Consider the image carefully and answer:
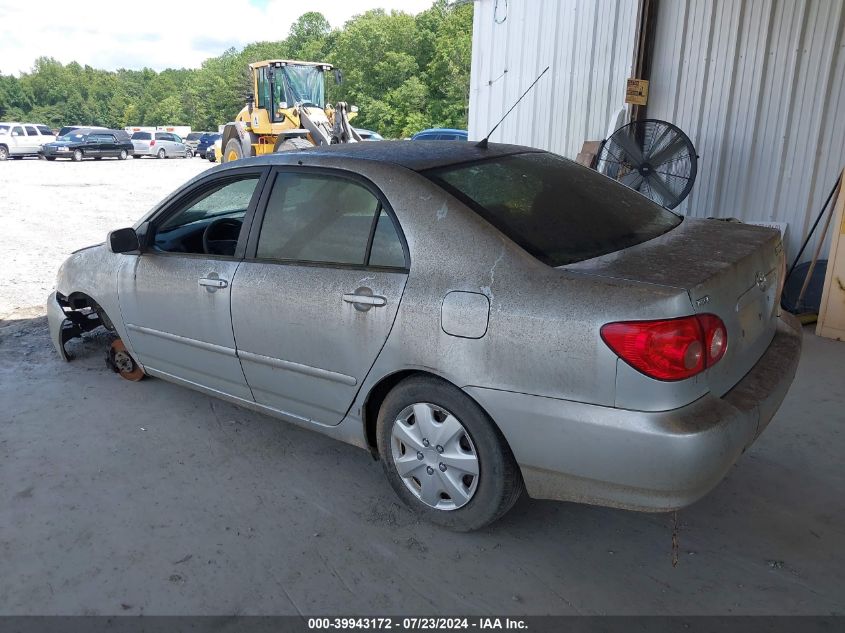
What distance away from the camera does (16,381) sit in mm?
4480

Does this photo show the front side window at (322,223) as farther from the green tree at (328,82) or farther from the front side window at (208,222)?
the green tree at (328,82)

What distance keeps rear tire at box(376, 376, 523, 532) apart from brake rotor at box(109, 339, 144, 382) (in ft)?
7.47

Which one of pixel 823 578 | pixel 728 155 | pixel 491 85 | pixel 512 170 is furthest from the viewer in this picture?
pixel 491 85

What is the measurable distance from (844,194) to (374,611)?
493 centimetres

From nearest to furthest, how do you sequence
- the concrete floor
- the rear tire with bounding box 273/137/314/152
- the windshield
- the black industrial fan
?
the concrete floor < the black industrial fan < the rear tire with bounding box 273/137/314/152 < the windshield

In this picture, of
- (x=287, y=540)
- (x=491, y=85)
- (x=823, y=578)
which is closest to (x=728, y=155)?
(x=491, y=85)

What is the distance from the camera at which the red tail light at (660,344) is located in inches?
85.4

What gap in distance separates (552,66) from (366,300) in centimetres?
691

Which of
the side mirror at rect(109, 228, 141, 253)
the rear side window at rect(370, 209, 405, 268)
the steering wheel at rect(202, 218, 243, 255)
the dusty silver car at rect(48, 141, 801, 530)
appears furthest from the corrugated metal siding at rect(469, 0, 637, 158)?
the side mirror at rect(109, 228, 141, 253)

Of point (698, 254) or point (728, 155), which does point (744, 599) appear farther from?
point (728, 155)

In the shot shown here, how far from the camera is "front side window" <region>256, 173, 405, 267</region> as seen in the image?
291cm

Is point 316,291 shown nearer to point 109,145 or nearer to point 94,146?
point 94,146

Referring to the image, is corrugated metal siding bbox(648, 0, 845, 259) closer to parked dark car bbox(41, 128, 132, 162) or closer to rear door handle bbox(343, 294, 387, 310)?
rear door handle bbox(343, 294, 387, 310)

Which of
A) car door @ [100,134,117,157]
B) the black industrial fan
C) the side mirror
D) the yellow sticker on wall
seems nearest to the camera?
the side mirror
